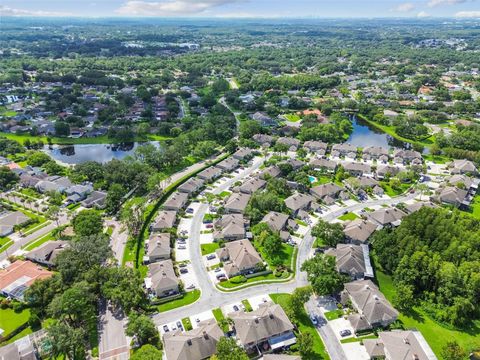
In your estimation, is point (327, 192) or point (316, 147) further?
point (316, 147)

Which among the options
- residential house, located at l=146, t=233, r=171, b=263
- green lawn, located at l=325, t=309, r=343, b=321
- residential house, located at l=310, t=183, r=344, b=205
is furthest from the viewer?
residential house, located at l=310, t=183, r=344, b=205

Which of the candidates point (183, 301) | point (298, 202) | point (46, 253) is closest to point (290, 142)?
point (298, 202)

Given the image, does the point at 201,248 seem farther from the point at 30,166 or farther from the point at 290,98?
the point at 290,98

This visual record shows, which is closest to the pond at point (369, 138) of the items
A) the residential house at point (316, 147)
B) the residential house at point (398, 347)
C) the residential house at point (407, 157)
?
the residential house at point (407, 157)

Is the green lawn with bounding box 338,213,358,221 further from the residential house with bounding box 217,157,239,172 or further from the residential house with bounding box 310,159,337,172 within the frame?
the residential house with bounding box 217,157,239,172

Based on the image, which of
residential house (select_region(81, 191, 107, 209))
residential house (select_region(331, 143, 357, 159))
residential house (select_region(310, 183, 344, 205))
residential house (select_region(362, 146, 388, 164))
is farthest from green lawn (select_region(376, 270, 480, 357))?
residential house (select_region(81, 191, 107, 209))

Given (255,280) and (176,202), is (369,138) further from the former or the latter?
(255,280)

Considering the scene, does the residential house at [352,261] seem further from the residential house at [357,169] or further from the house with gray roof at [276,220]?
the residential house at [357,169]
